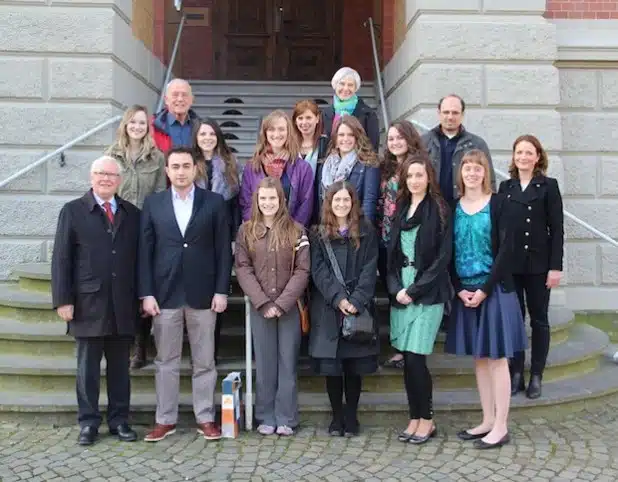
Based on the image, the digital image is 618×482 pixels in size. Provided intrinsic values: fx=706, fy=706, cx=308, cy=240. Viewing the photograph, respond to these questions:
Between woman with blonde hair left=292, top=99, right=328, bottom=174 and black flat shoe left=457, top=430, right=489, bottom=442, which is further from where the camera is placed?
woman with blonde hair left=292, top=99, right=328, bottom=174

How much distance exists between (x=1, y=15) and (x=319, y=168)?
3.94 meters

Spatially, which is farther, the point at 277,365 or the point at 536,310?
the point at 536,310

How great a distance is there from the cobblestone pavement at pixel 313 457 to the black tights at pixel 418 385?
0.23 m

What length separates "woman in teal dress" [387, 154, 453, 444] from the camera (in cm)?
455

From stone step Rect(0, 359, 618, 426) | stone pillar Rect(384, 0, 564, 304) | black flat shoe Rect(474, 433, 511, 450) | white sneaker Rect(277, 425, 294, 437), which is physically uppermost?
stone pillar Rect(384, 0, 564, 304)

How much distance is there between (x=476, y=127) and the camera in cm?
725

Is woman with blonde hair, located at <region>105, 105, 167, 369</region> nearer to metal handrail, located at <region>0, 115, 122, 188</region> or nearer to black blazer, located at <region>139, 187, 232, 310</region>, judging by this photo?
black blazer, located at <region>139, 187, 232, 310</region>

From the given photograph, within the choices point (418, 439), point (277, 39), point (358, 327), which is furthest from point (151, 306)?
point (277, 39)

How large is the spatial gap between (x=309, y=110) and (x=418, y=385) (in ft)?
7.05

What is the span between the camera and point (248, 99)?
33.3 feet

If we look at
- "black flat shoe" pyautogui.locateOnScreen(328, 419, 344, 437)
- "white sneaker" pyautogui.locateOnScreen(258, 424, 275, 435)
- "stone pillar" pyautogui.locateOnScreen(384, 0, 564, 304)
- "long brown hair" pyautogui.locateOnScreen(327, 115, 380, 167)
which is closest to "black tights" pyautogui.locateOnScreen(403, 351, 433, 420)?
"black flat shoe" pyautogui.locateOnScreen(328, 419, 344, 437)

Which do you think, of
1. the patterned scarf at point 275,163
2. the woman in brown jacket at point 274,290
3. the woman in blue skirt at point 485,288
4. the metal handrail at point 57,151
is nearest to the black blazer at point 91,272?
the woman in brown jacket at point 274,290

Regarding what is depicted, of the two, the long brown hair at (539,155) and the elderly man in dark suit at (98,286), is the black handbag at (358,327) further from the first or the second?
the long brown hair at (539,155)

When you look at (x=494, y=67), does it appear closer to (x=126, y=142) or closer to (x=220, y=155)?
(x=220, y=155)
